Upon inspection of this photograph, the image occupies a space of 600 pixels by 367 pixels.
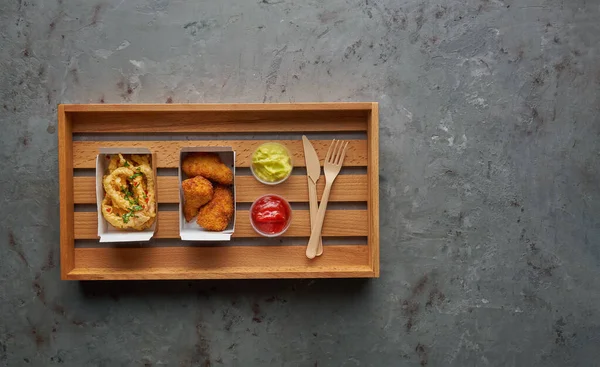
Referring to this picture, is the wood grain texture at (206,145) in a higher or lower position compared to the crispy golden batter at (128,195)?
higher

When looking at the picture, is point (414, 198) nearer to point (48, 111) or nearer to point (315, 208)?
point (315, 208)

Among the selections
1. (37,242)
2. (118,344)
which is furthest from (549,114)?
(37,242)

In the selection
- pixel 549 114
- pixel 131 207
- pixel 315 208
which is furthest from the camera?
pixel 549 114

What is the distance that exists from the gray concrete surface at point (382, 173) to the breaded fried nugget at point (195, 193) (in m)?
0.40

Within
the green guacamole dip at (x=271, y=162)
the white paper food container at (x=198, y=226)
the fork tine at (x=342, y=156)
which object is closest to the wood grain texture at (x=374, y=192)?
the fork tine at (x=342, y=156)

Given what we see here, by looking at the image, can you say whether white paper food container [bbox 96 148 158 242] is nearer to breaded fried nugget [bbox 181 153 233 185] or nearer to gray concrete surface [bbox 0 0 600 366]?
breaded fried nugget [bbox 181 153 233 185]

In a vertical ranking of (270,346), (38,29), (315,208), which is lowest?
(270,346)

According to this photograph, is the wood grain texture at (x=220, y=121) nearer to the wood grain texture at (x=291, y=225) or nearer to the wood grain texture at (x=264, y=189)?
the wood grain texture at (x=264, y=189)

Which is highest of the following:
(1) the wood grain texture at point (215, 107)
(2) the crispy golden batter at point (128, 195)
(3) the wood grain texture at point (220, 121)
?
(1) the wood grain texture at point (215, 107)

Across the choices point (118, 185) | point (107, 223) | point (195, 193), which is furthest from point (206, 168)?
point (107, 223)

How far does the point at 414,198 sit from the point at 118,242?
1.25m

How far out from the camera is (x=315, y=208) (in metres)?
2.03

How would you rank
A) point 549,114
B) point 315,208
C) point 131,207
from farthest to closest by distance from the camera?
point 549,114
point 315,208
point 131,207

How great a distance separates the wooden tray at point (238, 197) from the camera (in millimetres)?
1982
